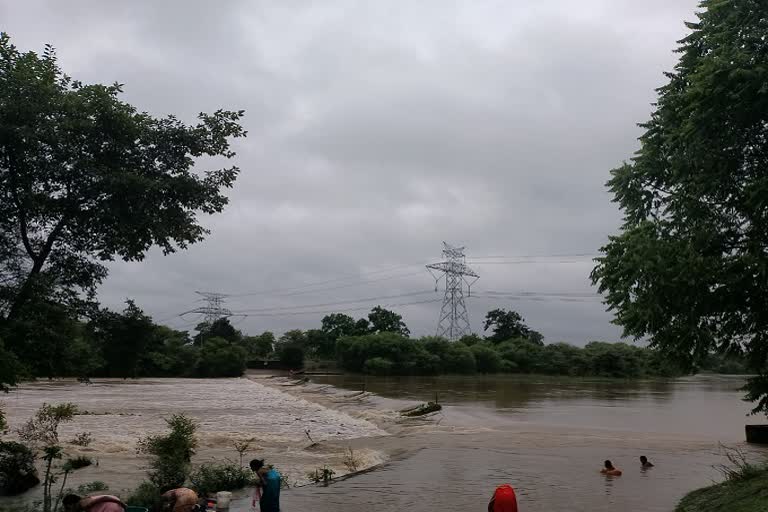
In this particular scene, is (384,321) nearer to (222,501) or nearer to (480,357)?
(480,357)

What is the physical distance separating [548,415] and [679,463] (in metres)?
21.9

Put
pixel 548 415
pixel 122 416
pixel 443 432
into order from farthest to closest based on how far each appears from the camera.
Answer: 1. pixel 548 415
2. pixel 122 416
3. pixel 443 432

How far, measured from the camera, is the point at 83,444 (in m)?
25.4

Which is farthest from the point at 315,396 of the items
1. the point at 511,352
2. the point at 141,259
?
the point at 511,352

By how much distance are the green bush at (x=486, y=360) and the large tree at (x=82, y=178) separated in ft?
371

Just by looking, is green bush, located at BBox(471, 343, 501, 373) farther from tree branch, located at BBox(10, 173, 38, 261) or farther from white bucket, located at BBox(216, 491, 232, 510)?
tree branch, located at BBox(10, 173, 38, 261)

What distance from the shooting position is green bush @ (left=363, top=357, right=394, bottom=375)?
11112 centimetres

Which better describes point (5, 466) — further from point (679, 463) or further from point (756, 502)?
point (679, 463)

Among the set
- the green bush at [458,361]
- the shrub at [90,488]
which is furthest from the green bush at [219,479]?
the green bush at [458,361]

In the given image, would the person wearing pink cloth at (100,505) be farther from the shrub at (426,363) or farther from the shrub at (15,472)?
the shrub at (426,363)

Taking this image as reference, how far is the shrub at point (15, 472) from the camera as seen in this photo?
15.4 metres

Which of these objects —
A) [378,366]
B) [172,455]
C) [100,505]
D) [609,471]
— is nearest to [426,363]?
[378,366]

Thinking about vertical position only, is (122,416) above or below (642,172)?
below

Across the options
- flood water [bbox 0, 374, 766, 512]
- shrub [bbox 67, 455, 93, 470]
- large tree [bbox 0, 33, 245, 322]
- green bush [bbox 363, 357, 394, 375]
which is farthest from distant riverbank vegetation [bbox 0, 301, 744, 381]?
large tree [bbox 0, 33, 245, 322]
